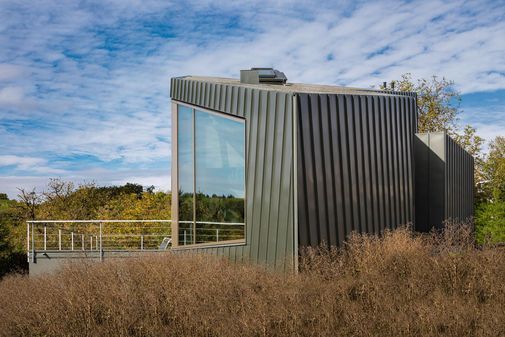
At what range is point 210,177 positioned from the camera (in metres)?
9.37

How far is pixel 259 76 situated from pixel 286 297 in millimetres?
7224

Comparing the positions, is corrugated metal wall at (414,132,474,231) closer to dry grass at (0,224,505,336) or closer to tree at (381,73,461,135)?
dry grass at (0,224,505,336)

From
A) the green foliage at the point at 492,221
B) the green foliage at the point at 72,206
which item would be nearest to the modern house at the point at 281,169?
the green foliage at the point at 72,206

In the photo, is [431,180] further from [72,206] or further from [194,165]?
[72,206]

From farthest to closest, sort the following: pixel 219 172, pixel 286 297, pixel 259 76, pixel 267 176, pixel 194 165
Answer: pixel 259 76 < pixel 194 165 < pixel 219 172 < pixel 267 176 < pixel 286 297

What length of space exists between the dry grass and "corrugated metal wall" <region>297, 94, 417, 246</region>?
0.62m

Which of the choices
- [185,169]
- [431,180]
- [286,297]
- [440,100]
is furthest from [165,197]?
[286,297]

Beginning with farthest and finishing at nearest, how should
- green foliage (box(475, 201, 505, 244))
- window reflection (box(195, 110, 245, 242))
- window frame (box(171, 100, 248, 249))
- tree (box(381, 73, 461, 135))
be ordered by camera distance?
tree (box(381, 73, 461, 135)) → green foliage (box(475, 201, 505, 244)) → window reflection (box(195, 110, 245, 242)) → window frame (box(171, 100, 248, 249))

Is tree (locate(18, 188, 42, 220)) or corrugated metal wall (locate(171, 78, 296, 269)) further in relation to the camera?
tree (locate(18, 188, 42, 220))

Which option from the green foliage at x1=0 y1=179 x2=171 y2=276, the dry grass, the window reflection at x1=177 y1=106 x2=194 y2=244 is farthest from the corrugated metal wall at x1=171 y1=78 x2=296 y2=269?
the green foliage at x1=0 y1=179 x2=171 y2=276

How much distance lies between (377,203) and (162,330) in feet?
16.3

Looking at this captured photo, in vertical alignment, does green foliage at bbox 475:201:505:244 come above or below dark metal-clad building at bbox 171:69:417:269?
below

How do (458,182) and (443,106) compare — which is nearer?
(458,182)

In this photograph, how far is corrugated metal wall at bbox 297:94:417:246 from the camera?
7.84 metres
